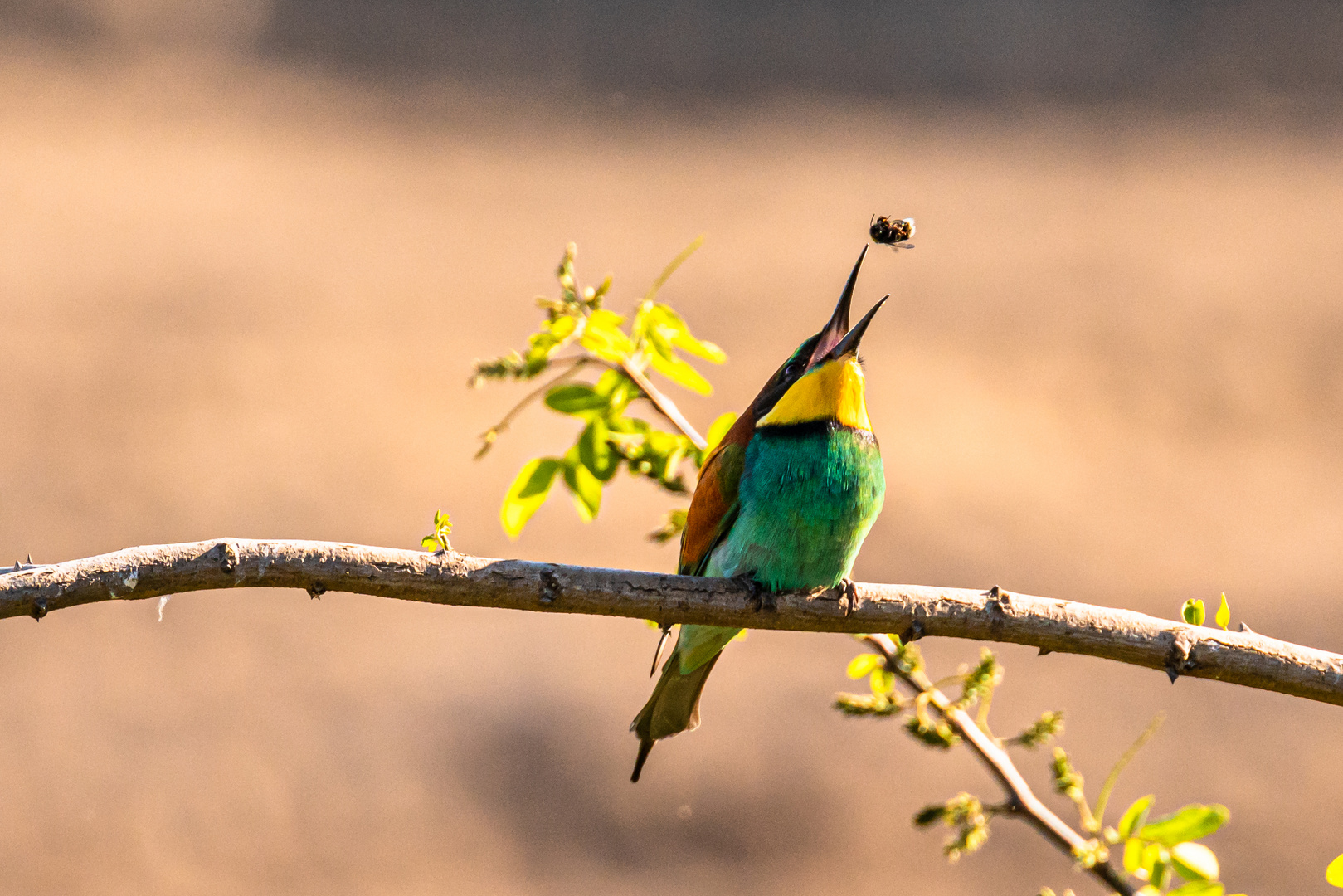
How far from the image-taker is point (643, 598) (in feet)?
3.58

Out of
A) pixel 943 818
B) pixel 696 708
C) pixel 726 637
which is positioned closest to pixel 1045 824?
pixel 943 818

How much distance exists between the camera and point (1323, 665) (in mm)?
1056

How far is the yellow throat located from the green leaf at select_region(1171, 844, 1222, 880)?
2.03 ft

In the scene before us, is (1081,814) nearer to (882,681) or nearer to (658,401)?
(882,681)

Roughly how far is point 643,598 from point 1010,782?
1.27ft

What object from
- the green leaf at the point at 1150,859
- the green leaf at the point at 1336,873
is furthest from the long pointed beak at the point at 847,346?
the green leaf at the point at 1336,873

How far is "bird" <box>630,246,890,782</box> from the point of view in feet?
4.86

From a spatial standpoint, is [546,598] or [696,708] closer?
[546,598]

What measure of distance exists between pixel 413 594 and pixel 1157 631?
2.02 feet

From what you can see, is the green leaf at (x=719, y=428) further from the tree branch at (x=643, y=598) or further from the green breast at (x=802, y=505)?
the tree branch at (x=643, y=598)

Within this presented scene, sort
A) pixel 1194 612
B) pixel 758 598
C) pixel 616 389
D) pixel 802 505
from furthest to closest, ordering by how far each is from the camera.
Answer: pixel 802 505 < pixel 616 389 < pixel 758 598 < pixel 1194 612

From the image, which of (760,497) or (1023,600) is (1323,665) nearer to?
(1023,600)

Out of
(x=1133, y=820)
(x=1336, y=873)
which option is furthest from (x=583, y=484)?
(x=1336, y=873)

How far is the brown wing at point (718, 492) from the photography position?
152 centimetres
